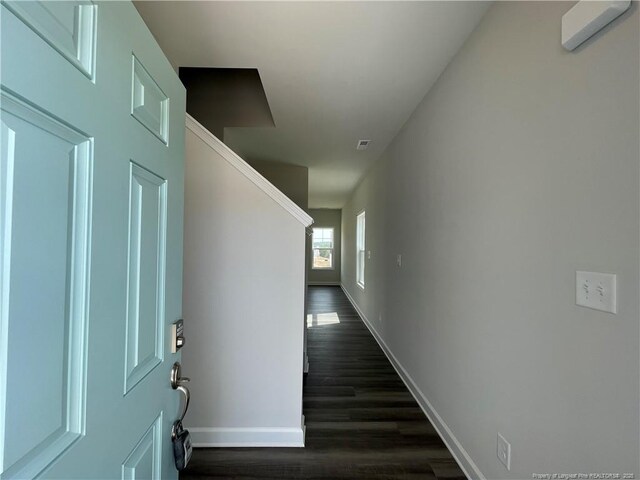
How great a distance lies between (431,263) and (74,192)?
2.24 metres

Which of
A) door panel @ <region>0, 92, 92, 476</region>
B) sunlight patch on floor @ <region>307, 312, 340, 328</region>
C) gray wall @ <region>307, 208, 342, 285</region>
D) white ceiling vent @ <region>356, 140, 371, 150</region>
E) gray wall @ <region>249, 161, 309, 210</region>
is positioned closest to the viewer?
door panel @ <region>0, 92, 92, 476</region>

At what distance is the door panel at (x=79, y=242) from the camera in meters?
0.42

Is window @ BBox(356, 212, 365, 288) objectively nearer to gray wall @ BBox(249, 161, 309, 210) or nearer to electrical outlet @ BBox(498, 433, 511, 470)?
gray wall @ BBox(249, 161, 309, 210)

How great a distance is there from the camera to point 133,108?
2.34 feet

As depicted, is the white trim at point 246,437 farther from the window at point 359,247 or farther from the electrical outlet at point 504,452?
the window at point 359,247

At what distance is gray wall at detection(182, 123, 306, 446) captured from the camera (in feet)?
6.54

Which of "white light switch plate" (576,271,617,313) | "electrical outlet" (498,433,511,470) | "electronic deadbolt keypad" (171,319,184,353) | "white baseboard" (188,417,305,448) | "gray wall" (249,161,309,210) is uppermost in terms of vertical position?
"gray wall" (249,161,309,210)

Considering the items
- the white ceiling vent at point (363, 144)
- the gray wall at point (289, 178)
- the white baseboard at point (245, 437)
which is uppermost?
the white ceiling vent at point (363, 144)

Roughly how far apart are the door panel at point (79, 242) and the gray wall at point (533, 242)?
4.40ft

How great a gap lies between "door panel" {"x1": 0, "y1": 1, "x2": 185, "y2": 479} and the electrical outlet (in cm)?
148

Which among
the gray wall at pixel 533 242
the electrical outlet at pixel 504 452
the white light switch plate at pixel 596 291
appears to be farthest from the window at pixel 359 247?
the white light switch plate at pixel 596 291

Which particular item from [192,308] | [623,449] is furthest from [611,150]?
[192,308]

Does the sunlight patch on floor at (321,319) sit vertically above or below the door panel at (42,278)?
below

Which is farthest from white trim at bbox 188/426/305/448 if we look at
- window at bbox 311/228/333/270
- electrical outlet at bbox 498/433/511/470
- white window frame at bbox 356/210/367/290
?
window at bbox 311/228/333/270
